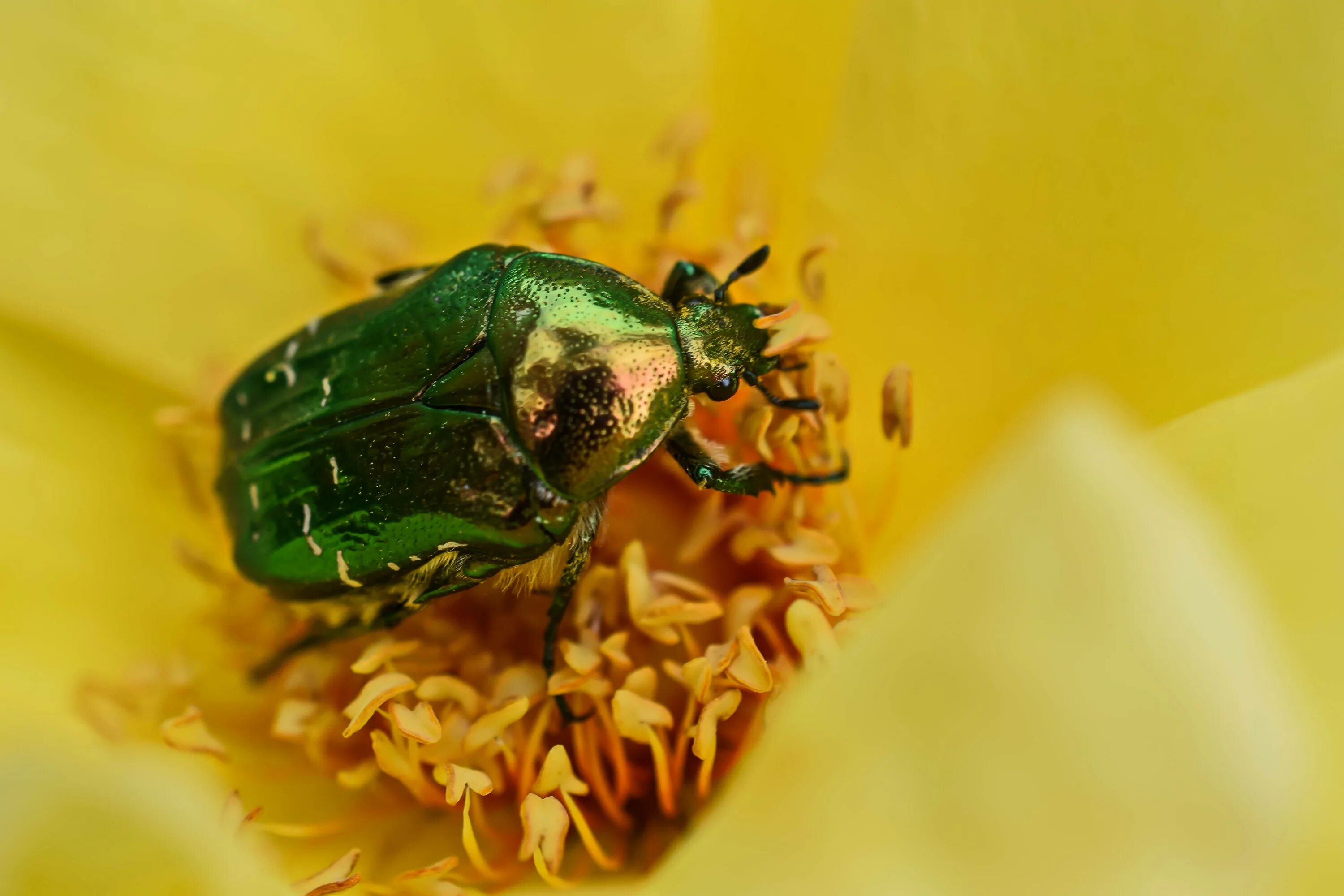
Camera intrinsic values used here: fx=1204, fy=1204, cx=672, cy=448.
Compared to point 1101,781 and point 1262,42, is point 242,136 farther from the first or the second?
point 1101,781

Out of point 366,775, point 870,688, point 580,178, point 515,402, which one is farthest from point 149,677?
point 870,688

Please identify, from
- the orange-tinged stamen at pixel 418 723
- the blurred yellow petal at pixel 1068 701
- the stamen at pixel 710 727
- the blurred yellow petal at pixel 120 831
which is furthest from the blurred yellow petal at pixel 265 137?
the blurred yellow petal at pixel 1068 701

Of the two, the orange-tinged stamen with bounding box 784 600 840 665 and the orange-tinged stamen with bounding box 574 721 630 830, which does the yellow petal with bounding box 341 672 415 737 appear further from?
the orange-tinged stamen with bounding box 784 600 840 665

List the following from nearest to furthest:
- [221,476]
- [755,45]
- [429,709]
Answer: [429,709]
[221,476]
[755,45]

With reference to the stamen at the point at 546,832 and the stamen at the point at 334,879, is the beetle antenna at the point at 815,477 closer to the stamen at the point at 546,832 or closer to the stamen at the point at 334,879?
the stamen at the point at 546,832

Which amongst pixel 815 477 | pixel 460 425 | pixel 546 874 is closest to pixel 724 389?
pixel 815 477

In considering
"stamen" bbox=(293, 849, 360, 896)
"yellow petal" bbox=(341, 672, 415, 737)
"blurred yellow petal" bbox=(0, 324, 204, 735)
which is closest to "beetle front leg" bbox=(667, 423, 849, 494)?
"yellow petal" bbox=(341, 672, 415, 737)

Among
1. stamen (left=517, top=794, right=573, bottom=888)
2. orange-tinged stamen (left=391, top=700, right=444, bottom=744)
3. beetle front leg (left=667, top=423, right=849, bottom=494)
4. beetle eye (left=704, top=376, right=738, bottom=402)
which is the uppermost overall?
beetle eye (left=704, top=376, right=738, bottom=402)

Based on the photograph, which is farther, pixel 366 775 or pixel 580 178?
pixel 580 178
